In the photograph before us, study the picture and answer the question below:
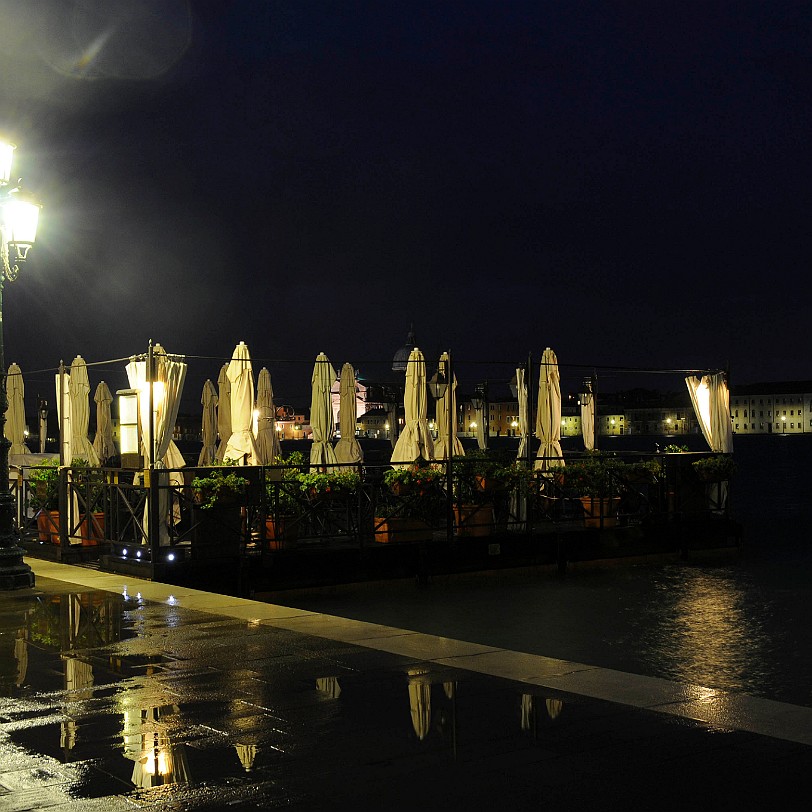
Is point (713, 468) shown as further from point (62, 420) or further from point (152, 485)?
point (62, 420)

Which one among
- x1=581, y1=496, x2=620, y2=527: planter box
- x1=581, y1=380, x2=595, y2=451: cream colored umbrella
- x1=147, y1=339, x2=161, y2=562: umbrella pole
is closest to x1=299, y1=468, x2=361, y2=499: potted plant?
x1=147, y1=339, x2=161, y2=562: umbrella pole

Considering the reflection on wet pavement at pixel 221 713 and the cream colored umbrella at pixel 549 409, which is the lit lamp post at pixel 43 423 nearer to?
the cream colored umbrella at pixel 549 409

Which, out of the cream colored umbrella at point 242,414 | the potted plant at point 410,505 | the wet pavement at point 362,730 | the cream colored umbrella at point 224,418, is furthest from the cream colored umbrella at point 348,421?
the wet pavement at point 362,730

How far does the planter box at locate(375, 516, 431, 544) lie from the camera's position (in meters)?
17.2

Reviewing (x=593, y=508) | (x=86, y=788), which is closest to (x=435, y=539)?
(x=593, y=508)

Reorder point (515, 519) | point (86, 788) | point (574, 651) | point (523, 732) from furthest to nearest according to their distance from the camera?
point (515, 519) → point (574, 651) → point (523, 732) → point (86, 788)

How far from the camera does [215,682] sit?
7207 millimetres

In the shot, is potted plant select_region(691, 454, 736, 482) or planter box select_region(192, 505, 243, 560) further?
potted plant select_region(691, 454, 736, 482)

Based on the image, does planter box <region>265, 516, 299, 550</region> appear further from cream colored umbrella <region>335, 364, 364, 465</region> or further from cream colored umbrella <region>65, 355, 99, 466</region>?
cream colored umbrella <region>65, 355, 99, 466</region>

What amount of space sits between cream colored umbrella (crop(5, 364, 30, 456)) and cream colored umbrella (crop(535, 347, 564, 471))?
12077mm

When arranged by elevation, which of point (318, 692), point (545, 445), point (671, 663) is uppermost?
point (545, 445)

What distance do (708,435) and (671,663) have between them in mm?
11336

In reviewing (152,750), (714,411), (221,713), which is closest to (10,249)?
(221,713)

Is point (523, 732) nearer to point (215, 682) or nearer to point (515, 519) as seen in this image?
point (215, 682)
